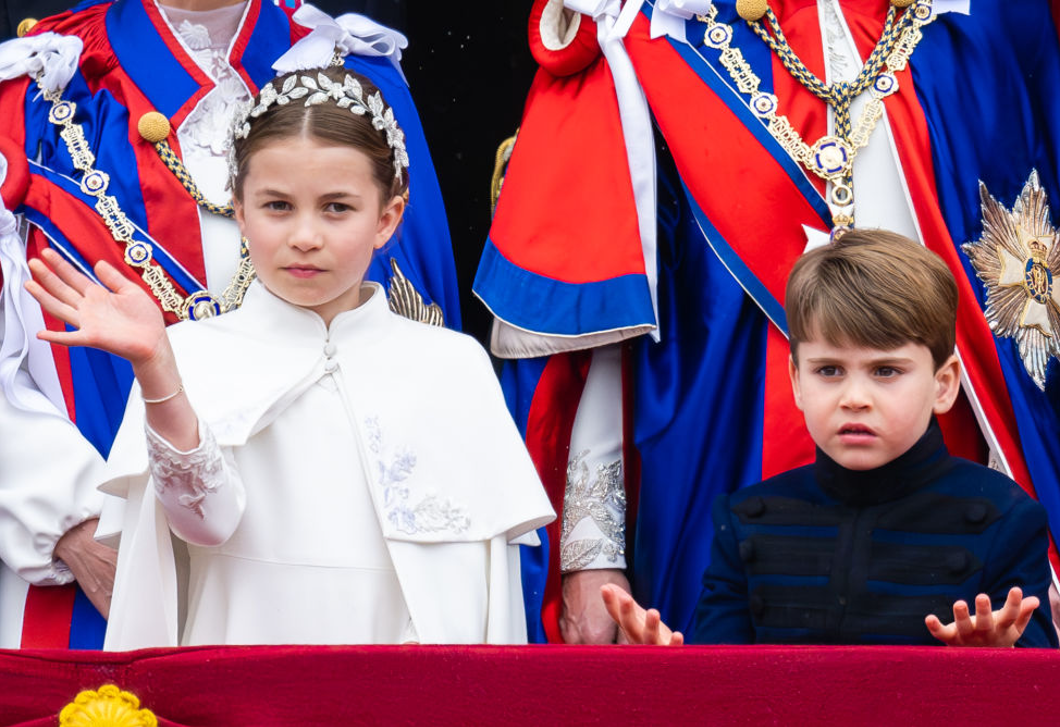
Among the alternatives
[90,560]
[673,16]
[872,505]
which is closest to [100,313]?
[90,560]

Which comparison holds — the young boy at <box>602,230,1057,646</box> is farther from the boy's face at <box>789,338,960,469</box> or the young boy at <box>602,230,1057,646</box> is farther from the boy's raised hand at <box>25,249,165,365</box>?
the boy's raised hand at <box>25,249,165,365</box>

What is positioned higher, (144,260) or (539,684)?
(144,260)

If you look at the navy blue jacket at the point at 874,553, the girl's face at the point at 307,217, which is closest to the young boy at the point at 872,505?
the navy blue jacket at the point at 874,553

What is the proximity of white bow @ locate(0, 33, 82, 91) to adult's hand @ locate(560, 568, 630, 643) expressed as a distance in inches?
48.1

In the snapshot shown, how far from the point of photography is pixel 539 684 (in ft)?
5.28

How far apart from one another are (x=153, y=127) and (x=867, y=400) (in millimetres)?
1360

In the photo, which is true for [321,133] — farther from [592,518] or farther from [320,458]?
[592,518]

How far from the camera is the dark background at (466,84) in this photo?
12.4 ft

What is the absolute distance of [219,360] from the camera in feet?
7.34

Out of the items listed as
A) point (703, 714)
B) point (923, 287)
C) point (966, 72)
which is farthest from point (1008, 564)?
point (966, 72)

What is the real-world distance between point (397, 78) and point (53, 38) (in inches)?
24.1

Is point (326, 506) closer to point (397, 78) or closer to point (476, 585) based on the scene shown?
point (476, 585)

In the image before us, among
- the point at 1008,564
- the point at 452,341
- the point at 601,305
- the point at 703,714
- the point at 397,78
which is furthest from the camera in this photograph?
the point at 397,78

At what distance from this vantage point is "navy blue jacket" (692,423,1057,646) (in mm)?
2012
